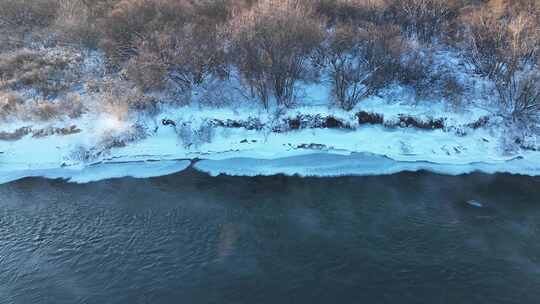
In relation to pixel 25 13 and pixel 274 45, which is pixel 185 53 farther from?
pixel 25 13

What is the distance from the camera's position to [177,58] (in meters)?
18.8

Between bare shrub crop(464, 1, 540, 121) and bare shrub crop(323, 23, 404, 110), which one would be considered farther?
bare shrub crop(323, 23, 404, 110)

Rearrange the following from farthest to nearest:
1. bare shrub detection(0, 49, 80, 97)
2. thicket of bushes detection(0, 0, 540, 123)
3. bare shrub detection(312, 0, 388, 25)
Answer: bare shrub detection(312, 0, 388, 25)
bare shrub detection(0, 49, 80, 97)
thicket of bushes detection(0, 0, 540, 123)

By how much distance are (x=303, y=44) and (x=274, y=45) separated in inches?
58.7

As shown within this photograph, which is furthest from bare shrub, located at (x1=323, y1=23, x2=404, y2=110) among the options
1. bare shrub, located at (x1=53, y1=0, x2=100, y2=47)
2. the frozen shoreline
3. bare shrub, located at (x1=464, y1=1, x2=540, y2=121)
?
bare shrub, located at (x1=53, y1=0, x2=100, y2=47)

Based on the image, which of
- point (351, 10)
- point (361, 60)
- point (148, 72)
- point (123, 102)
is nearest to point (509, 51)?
point (361, 60)

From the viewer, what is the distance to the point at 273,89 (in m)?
18.7

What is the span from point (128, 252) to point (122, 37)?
14.0 meters

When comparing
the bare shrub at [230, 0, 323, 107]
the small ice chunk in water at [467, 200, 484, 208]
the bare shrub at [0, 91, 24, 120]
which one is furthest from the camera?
the bare shrub at [0, 91, 24, 120]

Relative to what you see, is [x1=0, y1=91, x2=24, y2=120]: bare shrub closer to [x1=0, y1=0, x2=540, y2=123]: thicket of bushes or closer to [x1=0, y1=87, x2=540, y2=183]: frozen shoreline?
[x1=0, y1=87, x2=540, y2=183]: frozen shoreline

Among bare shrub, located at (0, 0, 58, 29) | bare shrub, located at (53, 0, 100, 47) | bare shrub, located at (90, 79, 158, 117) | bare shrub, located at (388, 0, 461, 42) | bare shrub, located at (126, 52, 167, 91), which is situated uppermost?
bare shrub, located at (0, 0, 58, 29)

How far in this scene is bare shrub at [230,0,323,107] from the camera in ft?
56.4

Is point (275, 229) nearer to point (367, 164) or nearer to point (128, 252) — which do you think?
point (128, 252)

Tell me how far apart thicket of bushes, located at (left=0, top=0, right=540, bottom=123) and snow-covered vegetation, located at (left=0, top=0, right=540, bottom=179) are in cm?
7
